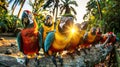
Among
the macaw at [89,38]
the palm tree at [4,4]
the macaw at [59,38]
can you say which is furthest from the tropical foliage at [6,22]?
the macaw at [59,38]

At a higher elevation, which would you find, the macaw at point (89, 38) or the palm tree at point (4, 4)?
the macaw at point (89, 38)

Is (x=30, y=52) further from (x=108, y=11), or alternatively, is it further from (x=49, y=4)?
(x=49, y=4)

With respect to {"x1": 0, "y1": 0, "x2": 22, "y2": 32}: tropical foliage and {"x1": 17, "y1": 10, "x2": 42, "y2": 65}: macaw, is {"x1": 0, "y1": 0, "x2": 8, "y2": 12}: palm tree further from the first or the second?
{"x1": 17, "y1": 10, "x2": 42, "y2": 65}: macaw

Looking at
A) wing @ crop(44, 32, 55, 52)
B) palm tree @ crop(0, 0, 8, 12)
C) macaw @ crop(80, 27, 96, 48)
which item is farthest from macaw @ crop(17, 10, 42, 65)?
palm tree @ crop(0, 0, 8, 12)

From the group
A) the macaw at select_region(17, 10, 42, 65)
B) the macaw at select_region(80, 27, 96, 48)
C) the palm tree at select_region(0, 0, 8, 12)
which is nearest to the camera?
the macaw at select_region(17, 10, 42, 65)

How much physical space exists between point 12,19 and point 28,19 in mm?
16062

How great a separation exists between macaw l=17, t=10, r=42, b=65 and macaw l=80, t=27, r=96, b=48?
244cm

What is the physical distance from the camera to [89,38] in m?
7.00

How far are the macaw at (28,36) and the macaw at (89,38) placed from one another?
244cm

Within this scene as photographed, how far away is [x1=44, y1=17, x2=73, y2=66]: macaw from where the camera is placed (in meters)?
4.45

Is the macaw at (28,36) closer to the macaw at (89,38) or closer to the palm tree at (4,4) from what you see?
the macaw at (89,38)

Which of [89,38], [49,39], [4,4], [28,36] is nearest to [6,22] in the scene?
[4,4]

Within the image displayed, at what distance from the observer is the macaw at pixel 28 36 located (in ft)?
13.9

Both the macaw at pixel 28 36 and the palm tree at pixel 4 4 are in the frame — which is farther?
the palm tree at pixel 4 4
